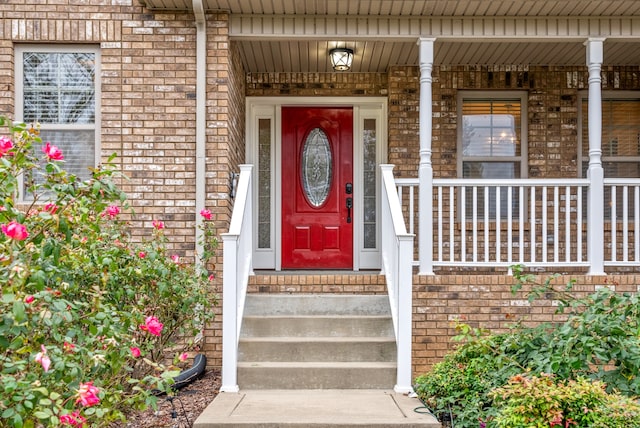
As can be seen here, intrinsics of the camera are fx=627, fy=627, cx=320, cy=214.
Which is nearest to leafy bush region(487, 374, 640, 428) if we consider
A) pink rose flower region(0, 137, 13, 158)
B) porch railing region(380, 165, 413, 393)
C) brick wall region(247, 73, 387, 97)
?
porch railing region(380, 165, 413, 393)

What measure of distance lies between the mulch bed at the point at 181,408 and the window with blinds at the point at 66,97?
238 centimetres

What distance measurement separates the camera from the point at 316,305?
18.8 ft

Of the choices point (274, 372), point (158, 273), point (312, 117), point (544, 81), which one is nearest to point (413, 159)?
point (312, 117)

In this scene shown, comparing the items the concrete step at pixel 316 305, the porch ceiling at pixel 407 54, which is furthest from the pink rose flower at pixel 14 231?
the porch ceiling at pixel 407 54

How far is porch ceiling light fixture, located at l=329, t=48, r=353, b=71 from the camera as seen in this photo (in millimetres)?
6602

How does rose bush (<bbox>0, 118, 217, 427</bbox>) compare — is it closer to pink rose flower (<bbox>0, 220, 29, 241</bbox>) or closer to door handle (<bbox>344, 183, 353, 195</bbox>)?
pink rose flower (<bbox>0, 220, 29, 241</bbox>)

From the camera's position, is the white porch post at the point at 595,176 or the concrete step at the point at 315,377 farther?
the white porch post at the point at 595,176

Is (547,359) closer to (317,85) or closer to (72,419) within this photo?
(72,419)

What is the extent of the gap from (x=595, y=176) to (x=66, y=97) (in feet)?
16.9

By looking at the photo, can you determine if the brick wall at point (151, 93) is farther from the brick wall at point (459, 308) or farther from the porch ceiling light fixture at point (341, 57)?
the brick wall at point (459, 308)

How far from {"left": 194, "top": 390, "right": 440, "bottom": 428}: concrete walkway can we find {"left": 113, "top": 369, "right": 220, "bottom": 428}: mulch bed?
0.71 feet

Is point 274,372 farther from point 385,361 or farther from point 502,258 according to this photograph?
point 502,258

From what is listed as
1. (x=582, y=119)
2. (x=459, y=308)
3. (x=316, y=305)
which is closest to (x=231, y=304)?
(x=316, y=305)

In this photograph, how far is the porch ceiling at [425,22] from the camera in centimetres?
581
